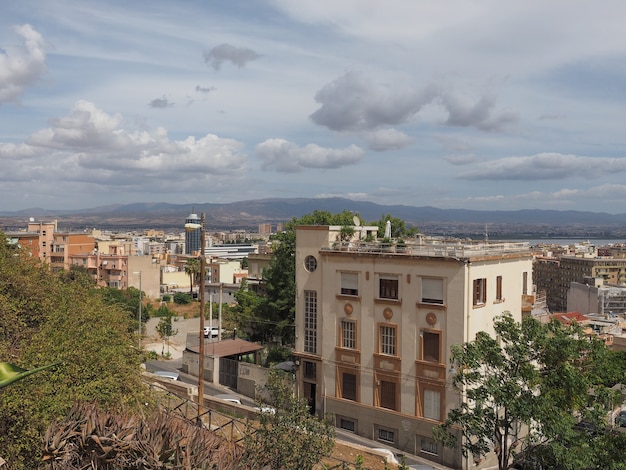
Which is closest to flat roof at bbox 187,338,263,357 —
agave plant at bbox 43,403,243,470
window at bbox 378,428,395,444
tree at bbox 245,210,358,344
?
tree at bbox 245,210,358,344

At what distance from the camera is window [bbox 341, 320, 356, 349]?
37781 millimetres

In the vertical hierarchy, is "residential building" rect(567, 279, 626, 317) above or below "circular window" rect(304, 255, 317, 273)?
below

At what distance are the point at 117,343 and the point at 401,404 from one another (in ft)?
60.5

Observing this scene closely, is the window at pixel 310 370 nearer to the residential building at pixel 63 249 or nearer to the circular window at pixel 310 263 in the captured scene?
the circular window at pixel 310 263

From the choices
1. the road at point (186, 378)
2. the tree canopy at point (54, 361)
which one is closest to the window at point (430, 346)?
the road at point (186, 378)

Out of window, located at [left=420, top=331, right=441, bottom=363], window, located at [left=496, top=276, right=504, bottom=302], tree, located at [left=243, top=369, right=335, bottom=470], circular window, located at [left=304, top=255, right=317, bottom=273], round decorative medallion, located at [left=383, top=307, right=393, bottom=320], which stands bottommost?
window, located at [left=420, top=331, right=441, bottom=363]

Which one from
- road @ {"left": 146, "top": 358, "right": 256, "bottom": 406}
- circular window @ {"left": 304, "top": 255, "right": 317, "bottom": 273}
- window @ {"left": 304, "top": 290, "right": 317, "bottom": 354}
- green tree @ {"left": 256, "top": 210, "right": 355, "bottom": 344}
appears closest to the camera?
window @ {"left": 304, "top": 290, "right": 317, "bottom": 354}

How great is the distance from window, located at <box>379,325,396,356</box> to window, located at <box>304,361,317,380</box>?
5630mm

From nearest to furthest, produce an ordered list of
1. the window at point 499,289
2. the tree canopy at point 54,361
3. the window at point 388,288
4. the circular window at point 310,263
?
the tree canopy at point 54,361 → the window at point 388,288 → the window at point 499,289 → the circular window at point 310,263

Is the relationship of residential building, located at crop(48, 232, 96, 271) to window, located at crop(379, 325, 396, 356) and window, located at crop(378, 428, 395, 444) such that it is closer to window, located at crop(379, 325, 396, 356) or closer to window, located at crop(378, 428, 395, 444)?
window, located at crop(379, 325, 396, 356)

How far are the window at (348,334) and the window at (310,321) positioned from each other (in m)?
2.49

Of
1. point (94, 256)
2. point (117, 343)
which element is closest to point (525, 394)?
point (117, 343)

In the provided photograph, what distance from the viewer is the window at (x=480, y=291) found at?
113 feet

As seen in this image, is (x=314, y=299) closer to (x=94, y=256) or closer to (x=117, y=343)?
(x=117, y=343)
